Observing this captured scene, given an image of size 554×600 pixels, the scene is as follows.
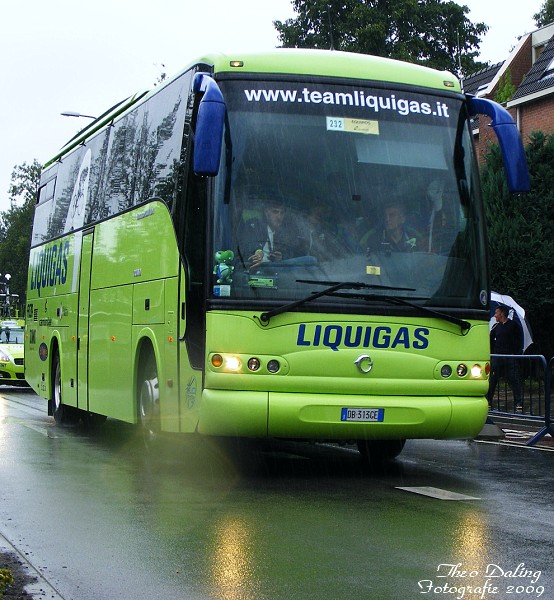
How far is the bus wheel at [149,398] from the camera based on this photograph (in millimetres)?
11748

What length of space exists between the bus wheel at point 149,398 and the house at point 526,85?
1789 centimetres

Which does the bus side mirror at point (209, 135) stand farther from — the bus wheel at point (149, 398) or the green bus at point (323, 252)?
the bus wheel at point (149, 398)

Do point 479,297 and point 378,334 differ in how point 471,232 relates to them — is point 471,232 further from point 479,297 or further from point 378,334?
point 378,334

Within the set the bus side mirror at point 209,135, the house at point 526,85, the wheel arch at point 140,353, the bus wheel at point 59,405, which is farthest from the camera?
the house at point 526,85

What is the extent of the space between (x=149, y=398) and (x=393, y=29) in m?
45.2

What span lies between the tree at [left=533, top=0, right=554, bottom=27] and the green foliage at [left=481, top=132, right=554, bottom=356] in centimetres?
3974

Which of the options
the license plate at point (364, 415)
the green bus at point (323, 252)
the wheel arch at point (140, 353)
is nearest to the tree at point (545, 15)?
the wheel arch at point (140, 353)

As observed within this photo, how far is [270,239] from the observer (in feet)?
32.9

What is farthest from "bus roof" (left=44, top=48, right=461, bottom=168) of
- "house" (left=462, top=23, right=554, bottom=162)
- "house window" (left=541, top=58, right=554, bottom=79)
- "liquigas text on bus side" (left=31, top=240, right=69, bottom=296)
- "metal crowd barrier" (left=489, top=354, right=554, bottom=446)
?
"house window" (left=541, top=58, right=554, bottom=79)

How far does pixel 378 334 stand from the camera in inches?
400

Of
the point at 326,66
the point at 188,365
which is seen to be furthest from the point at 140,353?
the point at 326,66

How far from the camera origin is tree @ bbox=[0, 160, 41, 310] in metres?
92.6

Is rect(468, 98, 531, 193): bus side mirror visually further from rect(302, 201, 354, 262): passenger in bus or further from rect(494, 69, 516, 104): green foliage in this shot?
rect(494, 69, 516, 104): green foliage

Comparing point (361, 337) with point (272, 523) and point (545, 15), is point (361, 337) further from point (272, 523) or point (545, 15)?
point (545, 15)
